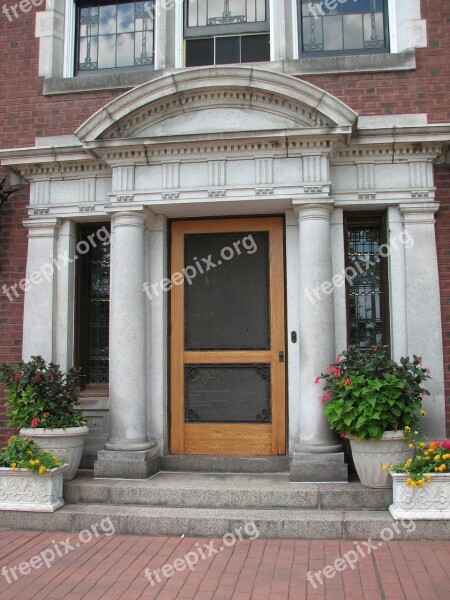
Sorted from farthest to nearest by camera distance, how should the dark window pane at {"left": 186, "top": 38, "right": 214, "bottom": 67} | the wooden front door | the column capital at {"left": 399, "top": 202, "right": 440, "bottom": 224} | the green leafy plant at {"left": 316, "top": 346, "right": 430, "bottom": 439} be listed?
the dark window pane at {"left": 186, "top": 38, "right": 214, "bottom": 67}, the wooden front door, the column capital at {"left": 399, "top": 202, "right": 440, "bottom": 224}, the green leafy plant at {"left": 316, "top": 346, "right": 430, "bottom": 439}

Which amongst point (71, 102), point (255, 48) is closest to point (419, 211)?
point (255, 48)

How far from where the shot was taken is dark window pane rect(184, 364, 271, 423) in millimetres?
6949

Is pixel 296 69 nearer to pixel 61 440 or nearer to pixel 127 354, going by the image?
pixel 127 354

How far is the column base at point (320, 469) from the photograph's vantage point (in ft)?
19.8

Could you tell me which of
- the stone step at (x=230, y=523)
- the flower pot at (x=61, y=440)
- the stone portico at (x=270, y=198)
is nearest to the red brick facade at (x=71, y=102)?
the stone portico at (x=270, y=198)

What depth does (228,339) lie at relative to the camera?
705 centimetres

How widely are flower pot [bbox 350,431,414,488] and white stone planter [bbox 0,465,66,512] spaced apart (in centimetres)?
284

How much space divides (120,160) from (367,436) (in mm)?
3763

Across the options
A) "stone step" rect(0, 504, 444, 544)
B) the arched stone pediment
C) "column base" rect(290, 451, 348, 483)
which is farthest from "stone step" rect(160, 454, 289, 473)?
the arched stone pediment

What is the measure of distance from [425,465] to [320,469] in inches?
40.1

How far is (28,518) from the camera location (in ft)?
19.2

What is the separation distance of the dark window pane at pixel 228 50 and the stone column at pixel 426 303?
8.59 ft

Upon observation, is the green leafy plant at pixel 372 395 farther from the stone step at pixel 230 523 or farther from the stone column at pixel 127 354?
the stone column at pixel 127 354

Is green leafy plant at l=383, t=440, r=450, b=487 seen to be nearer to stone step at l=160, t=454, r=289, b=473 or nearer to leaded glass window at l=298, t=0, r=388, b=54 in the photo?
stone step at l=160, t=454, r=289, b=473
